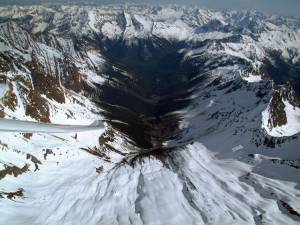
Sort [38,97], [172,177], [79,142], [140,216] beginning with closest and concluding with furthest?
1. [140,216]
2. [172,177]
3. [79,142]
4. [38,97]

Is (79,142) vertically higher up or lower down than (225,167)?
higher up

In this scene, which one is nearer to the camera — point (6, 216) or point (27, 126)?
point (6, 216)

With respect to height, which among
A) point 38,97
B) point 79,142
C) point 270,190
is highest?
point 38,97

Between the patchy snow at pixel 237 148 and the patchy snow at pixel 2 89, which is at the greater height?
the patchy snow at pixel 2 89

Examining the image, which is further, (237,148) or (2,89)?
(237,148)

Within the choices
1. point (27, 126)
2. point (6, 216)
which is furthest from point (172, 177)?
point (6, 216)

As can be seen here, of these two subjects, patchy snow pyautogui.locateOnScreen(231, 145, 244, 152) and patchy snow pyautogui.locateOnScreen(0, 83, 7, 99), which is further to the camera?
patchy snow pyautogui.locateOnScreen(231, 145, 244, 152)

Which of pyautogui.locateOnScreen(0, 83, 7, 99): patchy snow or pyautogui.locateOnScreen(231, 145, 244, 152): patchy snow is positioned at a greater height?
pyautogui.locateOnScreen(0, 83, 7, 99): patchy snow

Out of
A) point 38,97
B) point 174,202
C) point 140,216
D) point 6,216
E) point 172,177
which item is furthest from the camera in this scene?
point 38,97

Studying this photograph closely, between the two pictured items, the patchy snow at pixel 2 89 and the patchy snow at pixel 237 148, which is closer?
the patchy snow at pixel 2 89

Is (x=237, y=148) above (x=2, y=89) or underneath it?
underneath

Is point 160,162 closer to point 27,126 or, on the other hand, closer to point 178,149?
point 178,149
